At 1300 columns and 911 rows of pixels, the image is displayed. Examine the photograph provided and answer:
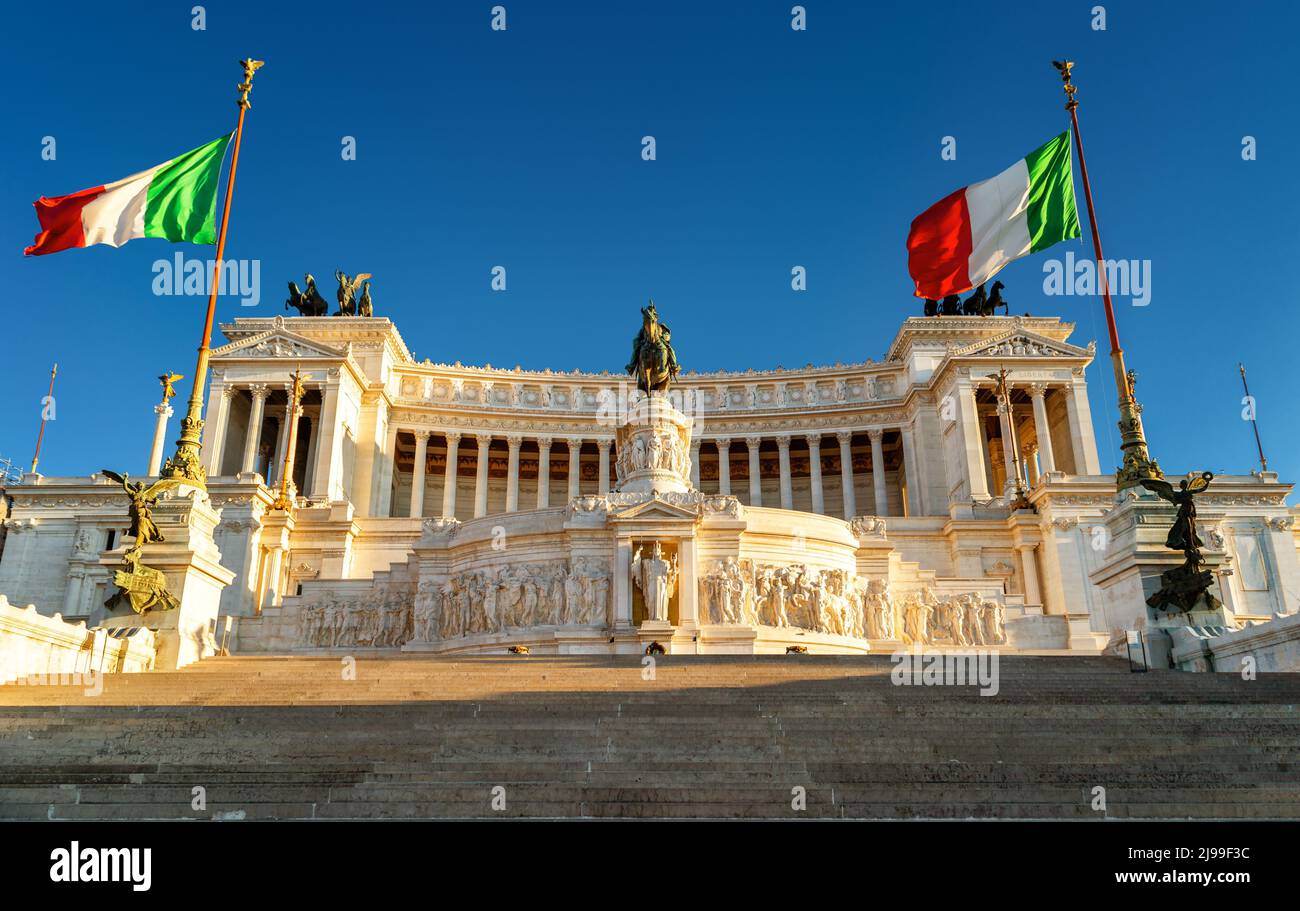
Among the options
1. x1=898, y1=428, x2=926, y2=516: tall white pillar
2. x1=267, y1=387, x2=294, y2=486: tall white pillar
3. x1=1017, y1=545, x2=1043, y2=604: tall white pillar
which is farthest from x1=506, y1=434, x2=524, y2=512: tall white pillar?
x1=1017, y1=545, x2=1043, y2=604: tall white pillar

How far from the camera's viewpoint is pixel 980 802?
9328 mm

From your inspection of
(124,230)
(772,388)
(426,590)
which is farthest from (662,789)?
(772,388)

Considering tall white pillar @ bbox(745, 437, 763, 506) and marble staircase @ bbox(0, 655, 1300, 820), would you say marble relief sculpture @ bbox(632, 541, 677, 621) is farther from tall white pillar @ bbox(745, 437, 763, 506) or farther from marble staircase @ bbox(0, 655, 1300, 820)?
tall white pillar @ bbox(745, 437, 763, 506)

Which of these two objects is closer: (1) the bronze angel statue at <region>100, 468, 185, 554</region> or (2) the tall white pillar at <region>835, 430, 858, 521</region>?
(1) the bronze angel statue at <region>100, 468, 185, 554</region>

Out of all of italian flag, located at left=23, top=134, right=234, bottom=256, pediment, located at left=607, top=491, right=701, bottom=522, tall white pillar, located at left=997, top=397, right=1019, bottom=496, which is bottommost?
Answer: pediment, located at left=607, top=491, right=701, bottom=522

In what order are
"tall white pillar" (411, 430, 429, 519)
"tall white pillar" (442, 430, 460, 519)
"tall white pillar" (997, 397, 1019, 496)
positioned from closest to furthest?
"tall white pillar" (997, 397, 1019, 496) < "tall white pillar" (442, 430, 460, 519) < "tall white pillar" (411, 430, 429, 519)

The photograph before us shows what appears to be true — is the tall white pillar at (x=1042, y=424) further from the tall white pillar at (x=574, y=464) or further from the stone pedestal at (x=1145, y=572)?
the stone pedestal at (x=1145, y=572)

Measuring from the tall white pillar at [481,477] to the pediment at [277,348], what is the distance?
11457mm

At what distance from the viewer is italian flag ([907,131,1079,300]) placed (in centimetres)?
2314

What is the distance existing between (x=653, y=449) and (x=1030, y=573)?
73.7 feet

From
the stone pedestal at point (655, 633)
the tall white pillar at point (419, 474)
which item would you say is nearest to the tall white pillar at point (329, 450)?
the tall white pillar at point (419, 474)

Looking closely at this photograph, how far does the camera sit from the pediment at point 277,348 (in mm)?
57688

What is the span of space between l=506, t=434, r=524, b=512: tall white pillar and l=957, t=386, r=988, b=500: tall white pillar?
28.9m

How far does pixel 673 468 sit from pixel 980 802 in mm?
23673
